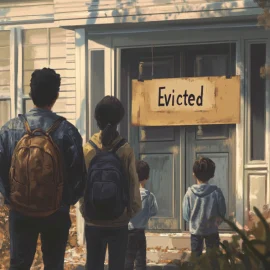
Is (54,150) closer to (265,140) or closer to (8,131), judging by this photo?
(8,131)

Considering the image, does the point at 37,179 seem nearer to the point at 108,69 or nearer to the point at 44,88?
the point at 44,88

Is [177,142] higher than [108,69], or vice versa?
[108,69]

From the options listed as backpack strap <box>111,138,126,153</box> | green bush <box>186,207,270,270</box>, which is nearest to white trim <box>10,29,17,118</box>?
backpack strap <box>111,138,126,153</box>

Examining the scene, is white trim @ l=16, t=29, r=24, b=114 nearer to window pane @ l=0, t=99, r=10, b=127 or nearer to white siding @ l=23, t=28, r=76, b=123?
white siding @ l=23, t=28, r=76, b=123

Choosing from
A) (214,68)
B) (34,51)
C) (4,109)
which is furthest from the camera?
(4,109)

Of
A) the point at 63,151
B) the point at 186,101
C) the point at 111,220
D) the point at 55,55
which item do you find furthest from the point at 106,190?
the point at 55,55

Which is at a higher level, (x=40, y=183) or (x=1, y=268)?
(x=40, y=183)

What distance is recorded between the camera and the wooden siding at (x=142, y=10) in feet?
37.7

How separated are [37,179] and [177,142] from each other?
23.9 feet

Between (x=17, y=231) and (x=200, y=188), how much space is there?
13.7ft

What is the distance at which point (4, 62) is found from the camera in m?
14.0

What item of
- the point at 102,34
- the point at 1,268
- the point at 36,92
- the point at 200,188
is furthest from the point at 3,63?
the point at 36,92

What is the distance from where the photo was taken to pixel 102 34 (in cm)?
1261

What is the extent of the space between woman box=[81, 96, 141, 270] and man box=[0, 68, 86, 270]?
2.41 feet
